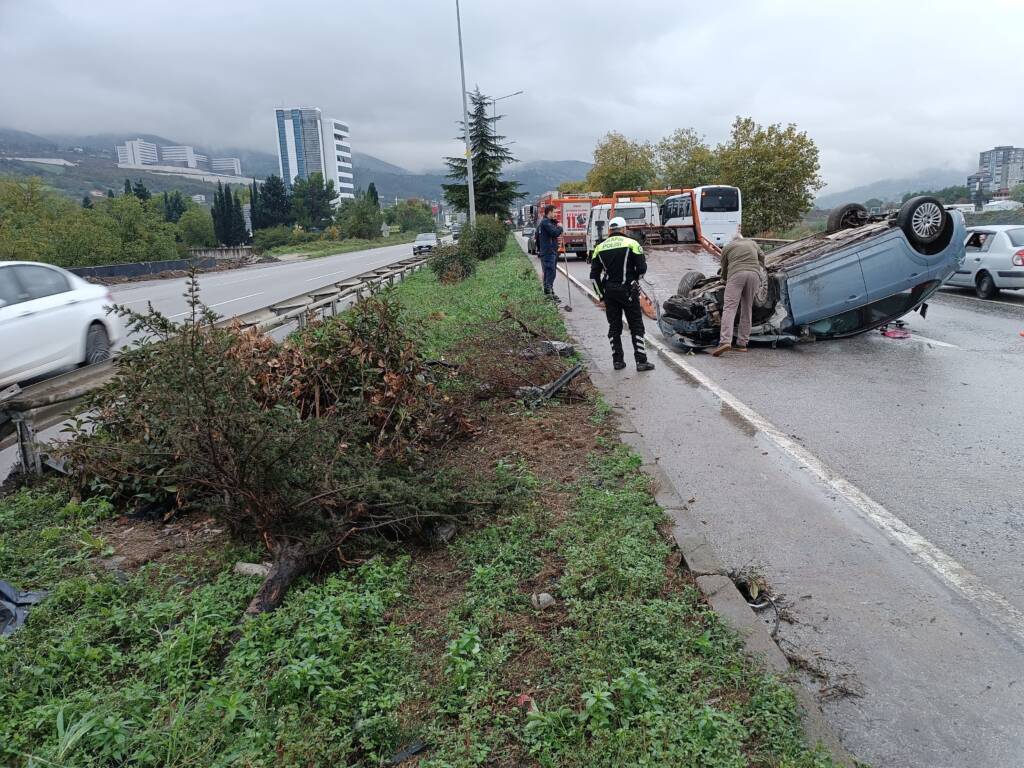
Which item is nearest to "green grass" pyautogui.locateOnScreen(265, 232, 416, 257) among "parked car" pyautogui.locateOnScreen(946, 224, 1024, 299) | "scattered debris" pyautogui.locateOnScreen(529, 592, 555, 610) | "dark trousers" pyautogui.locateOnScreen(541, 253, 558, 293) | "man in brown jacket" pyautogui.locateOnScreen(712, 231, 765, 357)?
"dark trousers" pyautogui.locateOnScreen(541, 253, 558, 293)

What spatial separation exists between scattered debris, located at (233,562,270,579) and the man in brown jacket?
7.61 metres

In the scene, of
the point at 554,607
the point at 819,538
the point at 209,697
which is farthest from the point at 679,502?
the point at 209,697

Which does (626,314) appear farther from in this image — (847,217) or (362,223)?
(362,223)

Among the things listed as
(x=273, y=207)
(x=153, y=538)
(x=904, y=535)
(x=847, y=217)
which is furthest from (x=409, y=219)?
(x=904, y=535)

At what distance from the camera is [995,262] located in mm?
15023

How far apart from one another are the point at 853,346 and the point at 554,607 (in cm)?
841

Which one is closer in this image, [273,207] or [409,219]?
[273,207]

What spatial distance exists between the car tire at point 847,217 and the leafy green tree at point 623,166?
170 ft

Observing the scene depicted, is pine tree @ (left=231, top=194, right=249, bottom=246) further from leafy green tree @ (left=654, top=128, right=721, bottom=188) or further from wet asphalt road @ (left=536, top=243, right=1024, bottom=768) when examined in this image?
wet asphalt road @ (left=536, top=243, right=1024, bottom=768)

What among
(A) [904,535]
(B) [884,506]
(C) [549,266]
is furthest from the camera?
(C) [549,266]

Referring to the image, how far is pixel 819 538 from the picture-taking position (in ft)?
14.4

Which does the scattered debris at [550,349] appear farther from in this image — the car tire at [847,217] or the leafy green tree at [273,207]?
the leafy green tree at [273,207]

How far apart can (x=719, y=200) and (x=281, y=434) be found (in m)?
25.5

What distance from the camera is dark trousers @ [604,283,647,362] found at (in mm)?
9281
